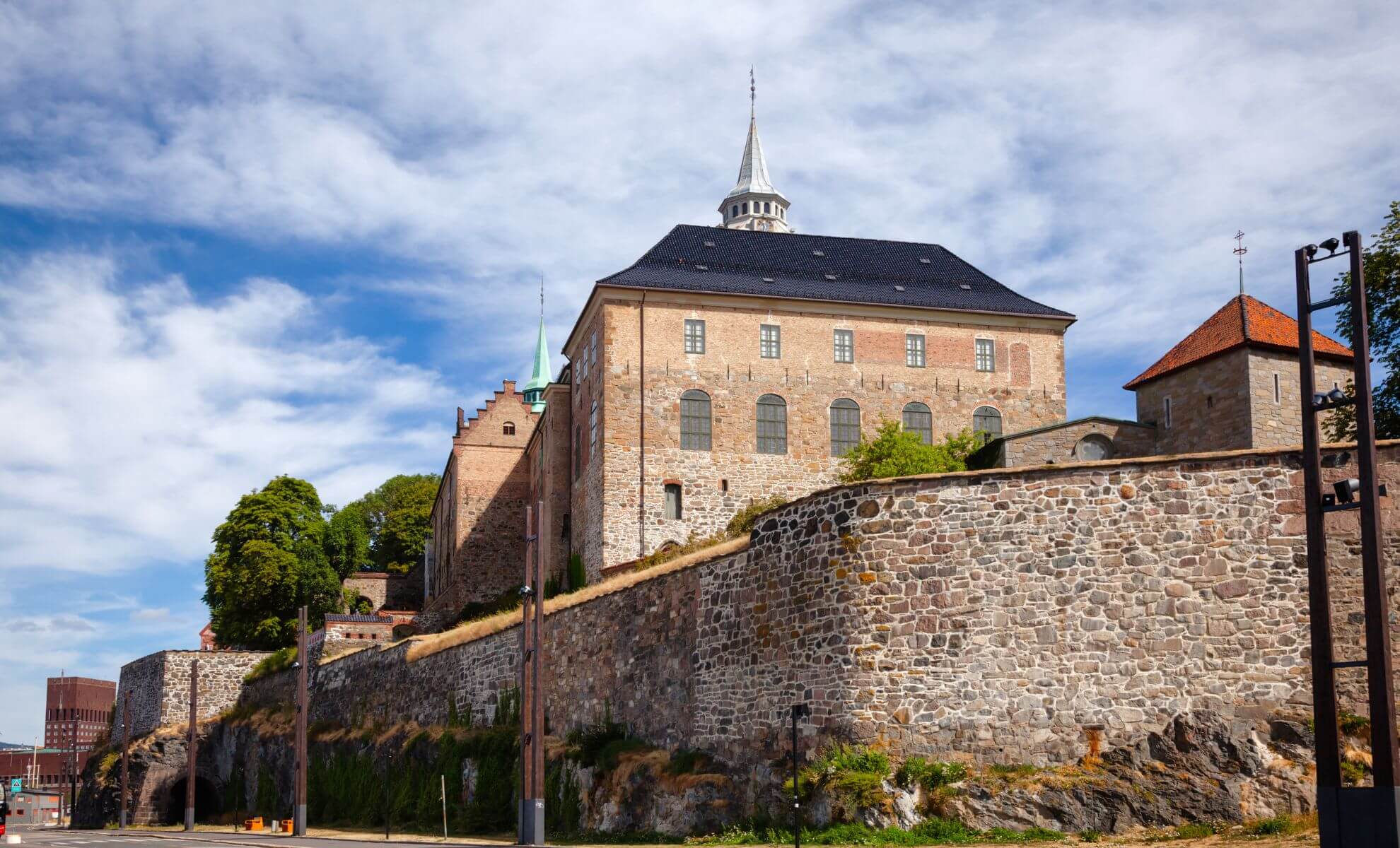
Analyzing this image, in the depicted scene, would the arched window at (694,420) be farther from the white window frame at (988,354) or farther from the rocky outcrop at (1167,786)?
the rocky outcrop at (1167,786)

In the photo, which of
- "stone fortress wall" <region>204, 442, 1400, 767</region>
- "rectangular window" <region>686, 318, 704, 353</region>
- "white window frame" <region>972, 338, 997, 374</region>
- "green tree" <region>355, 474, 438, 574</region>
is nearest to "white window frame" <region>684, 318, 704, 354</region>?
"rectangular window" <region>686, 318, 704, 353</region>

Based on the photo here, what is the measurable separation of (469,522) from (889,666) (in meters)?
50.6

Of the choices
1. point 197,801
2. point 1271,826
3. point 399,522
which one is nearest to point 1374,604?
point 1271,826

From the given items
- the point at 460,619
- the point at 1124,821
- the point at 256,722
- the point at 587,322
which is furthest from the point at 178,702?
the point at 1124,821

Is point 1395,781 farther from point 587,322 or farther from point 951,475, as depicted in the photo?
point 587,322

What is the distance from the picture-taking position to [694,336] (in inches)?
2064

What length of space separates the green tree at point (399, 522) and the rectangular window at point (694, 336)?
4655cm

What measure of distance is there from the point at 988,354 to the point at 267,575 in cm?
3678

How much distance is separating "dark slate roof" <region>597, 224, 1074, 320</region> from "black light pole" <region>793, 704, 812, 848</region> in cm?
2837

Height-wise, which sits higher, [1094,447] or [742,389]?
[742,389]

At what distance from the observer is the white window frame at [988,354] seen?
54.2m

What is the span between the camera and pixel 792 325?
5338 centimetres

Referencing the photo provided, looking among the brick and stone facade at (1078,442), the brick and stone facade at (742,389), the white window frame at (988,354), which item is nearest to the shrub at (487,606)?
the brick and stone facade at (742,389)

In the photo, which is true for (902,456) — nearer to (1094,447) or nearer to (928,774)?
(1094,447)
